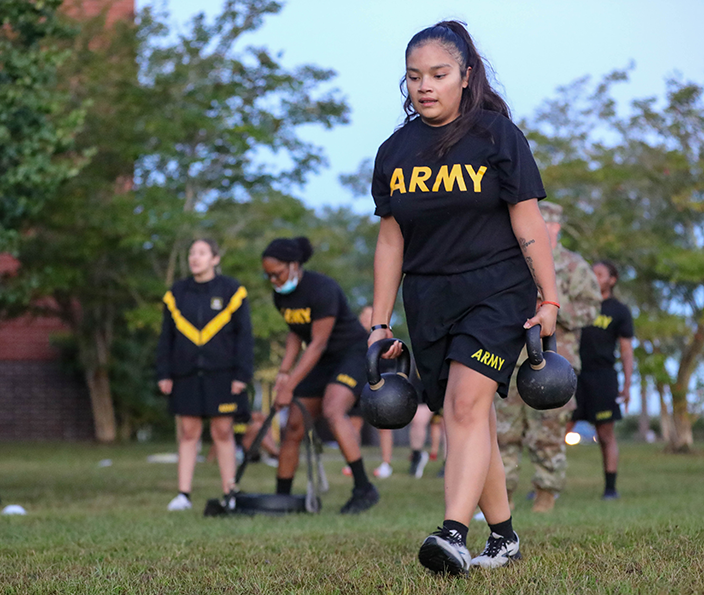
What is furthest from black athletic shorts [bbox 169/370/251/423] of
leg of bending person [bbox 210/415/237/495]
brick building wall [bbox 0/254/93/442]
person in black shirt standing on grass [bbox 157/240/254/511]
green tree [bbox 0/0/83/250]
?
brick building wall [bbox 0/254/93/442]

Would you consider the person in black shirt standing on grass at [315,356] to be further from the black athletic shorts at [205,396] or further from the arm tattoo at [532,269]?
the arm tattoo at [532,269]

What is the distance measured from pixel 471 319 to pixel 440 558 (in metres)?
0.89

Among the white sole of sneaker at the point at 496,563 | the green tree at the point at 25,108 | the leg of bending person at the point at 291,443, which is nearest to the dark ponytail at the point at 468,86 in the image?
the white sole of sneaker at the point at 496,563

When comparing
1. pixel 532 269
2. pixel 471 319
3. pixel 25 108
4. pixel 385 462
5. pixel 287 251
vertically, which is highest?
pixel 25 108

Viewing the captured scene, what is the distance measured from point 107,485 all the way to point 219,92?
10.5 metres

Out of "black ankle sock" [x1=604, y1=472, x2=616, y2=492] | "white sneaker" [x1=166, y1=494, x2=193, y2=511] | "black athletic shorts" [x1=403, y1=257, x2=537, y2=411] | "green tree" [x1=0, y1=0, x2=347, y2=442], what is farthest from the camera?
"green tree" [x1=0, y1=0, x2=347, y2=442]

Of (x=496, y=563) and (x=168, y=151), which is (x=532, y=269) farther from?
(x=168, y=151)

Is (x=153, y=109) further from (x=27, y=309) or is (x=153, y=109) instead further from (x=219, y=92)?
(x=27, y=309)

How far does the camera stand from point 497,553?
3.91 metres

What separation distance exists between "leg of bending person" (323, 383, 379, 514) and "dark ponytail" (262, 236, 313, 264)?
1078 millimetres

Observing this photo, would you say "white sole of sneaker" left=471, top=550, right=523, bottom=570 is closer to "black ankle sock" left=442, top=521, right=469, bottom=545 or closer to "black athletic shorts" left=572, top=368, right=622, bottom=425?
"black ankle sock" left=442, top=521, right=469, bottom=545

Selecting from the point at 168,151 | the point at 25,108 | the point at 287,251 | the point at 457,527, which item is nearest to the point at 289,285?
the point at 287,251

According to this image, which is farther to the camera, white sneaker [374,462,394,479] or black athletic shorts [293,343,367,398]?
white sneaker [374,462,394,479]

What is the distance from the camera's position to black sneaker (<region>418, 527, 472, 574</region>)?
136 inches
